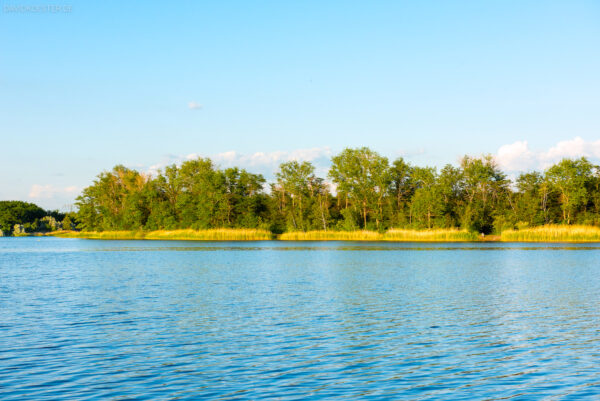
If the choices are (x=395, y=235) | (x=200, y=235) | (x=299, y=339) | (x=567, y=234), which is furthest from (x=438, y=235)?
(x=299, y=339)

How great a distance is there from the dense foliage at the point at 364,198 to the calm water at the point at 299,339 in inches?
3056

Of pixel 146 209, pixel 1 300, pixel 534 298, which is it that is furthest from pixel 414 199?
pixel 1 300

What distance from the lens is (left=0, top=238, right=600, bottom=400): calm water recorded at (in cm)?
1250

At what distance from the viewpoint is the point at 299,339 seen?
17.3 metres

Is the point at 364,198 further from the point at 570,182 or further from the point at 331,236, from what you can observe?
the point at 570,182

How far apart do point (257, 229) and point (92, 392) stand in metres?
109

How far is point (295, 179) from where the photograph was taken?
128 meters

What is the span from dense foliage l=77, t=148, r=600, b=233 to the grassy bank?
3.38 meters

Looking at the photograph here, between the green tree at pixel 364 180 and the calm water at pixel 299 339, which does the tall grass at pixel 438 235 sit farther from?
the calm water at pixel 299 339

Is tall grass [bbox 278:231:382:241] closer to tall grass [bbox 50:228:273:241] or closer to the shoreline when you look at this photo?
the shoreline

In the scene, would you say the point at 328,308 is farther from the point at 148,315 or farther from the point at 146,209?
the point at 146,209

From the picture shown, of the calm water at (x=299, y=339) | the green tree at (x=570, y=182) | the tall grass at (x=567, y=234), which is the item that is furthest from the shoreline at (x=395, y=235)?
the calm water at (x=299, y=339)

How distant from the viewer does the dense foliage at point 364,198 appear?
106 m

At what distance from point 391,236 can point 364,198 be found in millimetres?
16603
